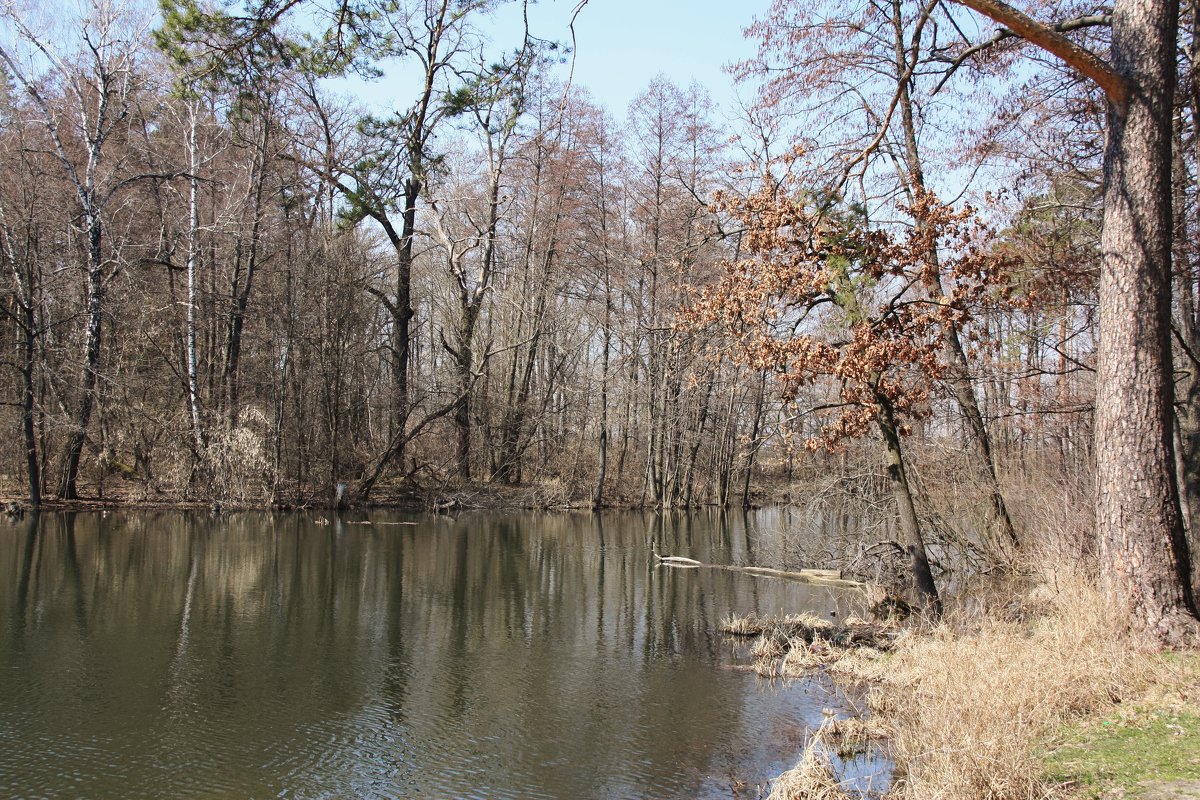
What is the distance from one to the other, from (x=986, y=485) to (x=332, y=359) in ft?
68.2

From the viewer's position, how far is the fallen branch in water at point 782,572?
45.0 feet

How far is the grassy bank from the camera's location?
15.6 feet

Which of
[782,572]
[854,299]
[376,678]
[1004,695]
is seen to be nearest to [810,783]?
[1004,695]

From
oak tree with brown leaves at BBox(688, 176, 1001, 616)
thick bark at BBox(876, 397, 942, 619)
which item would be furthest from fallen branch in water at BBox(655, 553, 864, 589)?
oak tree with brown leaves at BBox(688, 176, 1001, 616)

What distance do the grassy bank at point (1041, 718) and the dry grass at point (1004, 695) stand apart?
1cm

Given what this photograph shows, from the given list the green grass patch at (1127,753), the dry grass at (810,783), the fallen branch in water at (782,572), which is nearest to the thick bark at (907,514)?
the fallen branch in water at (782,572)

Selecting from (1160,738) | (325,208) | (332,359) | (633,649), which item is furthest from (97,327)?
(1160,738)

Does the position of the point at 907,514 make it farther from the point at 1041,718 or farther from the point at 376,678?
the point at 376,678

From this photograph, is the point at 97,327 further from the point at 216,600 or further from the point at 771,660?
the point at 771,660

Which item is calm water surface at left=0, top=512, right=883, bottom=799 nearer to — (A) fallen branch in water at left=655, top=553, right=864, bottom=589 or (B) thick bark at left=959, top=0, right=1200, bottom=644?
(A) fallen branch in water at left=655, top=553, right=864, bottom=589

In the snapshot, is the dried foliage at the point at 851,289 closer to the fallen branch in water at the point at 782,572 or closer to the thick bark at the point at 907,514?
the thick bark at the point at 907,514

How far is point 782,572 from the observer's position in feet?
49.1

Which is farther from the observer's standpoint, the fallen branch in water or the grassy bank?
the fallen branch in water

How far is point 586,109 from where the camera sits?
30312 millimetres
